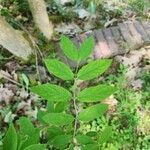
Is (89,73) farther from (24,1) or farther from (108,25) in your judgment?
(24,1)

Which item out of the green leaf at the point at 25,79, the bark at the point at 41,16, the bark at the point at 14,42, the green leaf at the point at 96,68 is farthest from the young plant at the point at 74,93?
the bark at the point at 41,16

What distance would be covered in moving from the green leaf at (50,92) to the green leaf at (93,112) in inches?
2.8

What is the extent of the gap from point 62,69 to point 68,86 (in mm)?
2831

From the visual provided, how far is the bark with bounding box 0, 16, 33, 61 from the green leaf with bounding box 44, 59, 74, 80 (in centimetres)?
285

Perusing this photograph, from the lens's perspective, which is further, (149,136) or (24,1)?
(24,1)

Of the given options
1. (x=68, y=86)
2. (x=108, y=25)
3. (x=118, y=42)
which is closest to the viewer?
(x=68, y=86)

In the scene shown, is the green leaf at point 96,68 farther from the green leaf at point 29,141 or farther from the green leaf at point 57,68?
the green leaf at point 29,141

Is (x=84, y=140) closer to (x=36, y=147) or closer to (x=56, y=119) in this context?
(x=56, y=119)

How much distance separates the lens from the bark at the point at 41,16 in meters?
3.92

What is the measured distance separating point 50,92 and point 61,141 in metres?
→ 0.16

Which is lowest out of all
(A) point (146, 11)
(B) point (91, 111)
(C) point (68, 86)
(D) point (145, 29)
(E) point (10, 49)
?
(B) point (91, 111)

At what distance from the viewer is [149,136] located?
3.31 metres

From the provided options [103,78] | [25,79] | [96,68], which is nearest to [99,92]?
[96,68]

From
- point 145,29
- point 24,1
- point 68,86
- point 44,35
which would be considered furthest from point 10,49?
point 145,29
